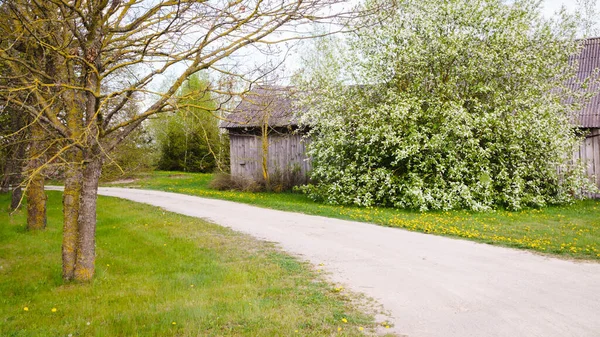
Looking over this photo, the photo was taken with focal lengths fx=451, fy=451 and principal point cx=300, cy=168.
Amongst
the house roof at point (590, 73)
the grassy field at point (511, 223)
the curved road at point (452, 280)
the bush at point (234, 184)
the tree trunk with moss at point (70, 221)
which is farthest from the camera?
the bush at point (234, 184)

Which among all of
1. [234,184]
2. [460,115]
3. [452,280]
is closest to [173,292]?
[452,280]

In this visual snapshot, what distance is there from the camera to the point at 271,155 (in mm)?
23109

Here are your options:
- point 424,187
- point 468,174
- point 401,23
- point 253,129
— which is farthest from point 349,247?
point 253,129

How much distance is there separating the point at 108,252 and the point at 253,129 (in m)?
15.0

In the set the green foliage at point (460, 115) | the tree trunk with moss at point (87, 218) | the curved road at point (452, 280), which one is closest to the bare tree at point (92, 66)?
the tree trunk with moss at point (87, 218)

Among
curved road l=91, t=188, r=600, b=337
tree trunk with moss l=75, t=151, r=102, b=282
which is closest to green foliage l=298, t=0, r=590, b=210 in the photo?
curved road l=91, t=188, r=600, b=337

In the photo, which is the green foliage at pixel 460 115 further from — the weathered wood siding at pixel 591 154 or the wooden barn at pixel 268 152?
the wooden barn at pixel 268 152

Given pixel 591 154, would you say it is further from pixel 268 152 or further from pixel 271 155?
pixel 268 152

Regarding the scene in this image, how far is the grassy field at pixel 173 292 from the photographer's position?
16.6 ft

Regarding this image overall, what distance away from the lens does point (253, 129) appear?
77.0 feet

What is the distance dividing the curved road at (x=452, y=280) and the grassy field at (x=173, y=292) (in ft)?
2.23

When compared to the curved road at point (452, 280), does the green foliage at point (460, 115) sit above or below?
above

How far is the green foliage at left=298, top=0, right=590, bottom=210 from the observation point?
15.0 metres

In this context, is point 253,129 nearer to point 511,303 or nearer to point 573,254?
point 573,254
